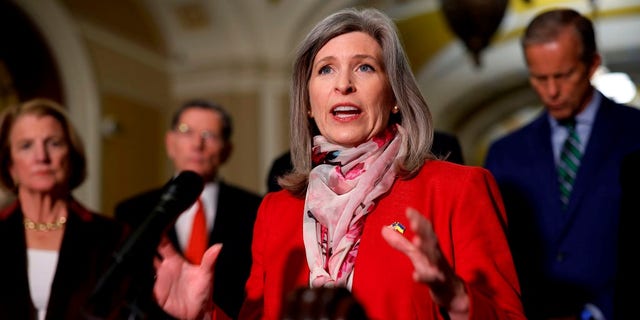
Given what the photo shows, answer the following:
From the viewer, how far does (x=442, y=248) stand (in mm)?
1800

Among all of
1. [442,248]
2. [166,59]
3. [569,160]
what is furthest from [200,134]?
[166,59]

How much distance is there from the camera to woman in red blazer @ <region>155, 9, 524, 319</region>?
177cm

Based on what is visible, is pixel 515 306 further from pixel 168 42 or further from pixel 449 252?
pixel 168 42

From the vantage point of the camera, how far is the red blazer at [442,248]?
5.72 ft

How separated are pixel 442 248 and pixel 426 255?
13.5 inches

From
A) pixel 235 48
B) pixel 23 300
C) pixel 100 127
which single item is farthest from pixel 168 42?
pixel 23 300

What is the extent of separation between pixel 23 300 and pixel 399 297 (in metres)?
1.56

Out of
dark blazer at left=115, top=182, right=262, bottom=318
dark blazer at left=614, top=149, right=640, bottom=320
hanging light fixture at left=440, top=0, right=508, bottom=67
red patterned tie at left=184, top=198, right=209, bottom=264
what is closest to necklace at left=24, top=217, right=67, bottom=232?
dark blazer at left=115, top=182, right=262, bottom=318

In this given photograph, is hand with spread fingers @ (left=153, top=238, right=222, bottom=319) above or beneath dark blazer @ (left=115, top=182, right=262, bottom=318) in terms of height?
above

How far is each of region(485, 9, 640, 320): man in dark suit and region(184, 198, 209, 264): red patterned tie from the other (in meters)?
1.25

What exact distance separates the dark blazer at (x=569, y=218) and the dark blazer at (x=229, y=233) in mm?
1055

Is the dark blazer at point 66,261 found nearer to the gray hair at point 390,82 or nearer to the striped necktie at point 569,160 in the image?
the gray hair at point 390,82

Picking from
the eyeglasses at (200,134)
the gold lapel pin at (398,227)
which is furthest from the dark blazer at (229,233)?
the gold lapel pin at (398,227)

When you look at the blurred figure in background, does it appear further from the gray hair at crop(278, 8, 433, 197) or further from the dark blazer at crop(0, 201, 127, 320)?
the gray hair at crop(278, 8, 433, 197)
